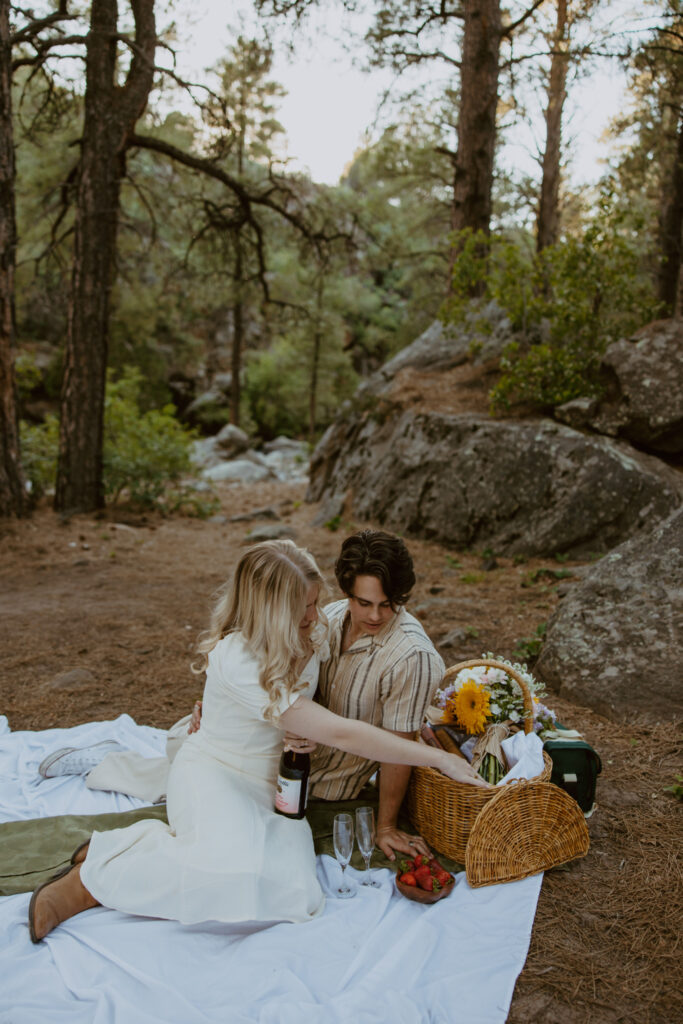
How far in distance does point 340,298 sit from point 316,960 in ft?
81.8

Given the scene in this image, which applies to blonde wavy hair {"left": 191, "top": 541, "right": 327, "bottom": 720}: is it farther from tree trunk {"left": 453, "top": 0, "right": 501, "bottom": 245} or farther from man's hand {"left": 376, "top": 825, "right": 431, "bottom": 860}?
tree trunk {"left": 453, "top": 0, "right": 501, "bottom": 245}

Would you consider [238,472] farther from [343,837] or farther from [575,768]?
[343,837]

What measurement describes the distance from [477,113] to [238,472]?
8915mm

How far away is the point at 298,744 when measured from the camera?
2609 millimetres

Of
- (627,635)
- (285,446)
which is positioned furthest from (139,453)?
(285,446)

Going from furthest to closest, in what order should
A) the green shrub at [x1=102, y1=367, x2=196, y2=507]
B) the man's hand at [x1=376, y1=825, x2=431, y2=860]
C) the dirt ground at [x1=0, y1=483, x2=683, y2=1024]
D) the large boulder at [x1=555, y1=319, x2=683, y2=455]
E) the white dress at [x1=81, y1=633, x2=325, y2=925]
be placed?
the green shrub at [x1=102, y1=367, x2=196, y2=507] → the large boulder at [x1=555, y1=319, x2=683, y2=455] → the man's hand at [x1=376, y1=825, x2=431, y2=860] → the white dress at [x1=81, y1=633, x2=325, y2=925] → the dirt ground at [x1=0, y1=483, x2=683, y2=1024]

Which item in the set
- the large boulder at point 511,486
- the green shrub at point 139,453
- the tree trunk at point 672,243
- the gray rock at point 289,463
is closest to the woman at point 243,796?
the large boulder at point 511,486

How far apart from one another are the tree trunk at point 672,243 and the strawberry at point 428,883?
8.02 metres

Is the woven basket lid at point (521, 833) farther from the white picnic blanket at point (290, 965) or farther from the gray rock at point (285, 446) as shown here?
the gray rock at point (285, 446)

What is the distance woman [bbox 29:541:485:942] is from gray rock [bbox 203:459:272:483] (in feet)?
43.4

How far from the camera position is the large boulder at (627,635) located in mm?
4059

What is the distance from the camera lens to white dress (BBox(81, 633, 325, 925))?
246 cm

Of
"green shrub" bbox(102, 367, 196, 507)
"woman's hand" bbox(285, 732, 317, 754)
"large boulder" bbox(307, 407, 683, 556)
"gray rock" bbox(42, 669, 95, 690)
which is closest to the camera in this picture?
"woman's hand" bbox(285, 732, 317, 754)

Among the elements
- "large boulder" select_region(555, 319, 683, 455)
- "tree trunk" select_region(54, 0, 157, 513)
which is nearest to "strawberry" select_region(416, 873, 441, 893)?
"large boulder" select_region(555, 319, 683, 455)
